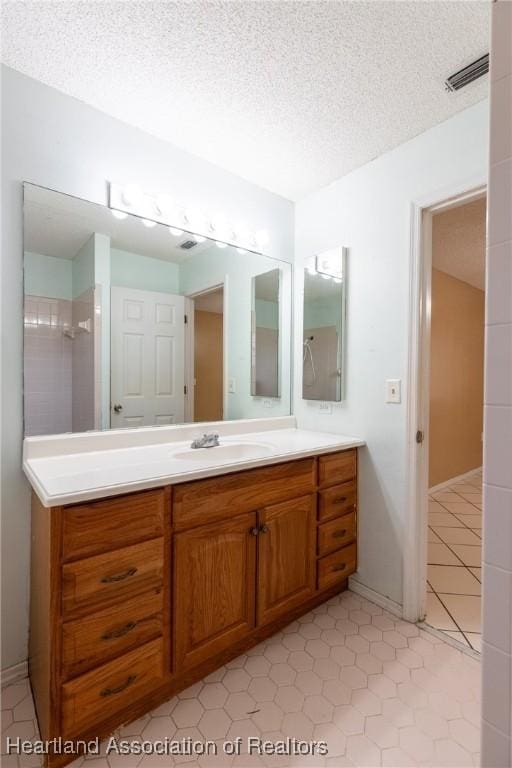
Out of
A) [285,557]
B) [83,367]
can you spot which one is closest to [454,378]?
[285,557]

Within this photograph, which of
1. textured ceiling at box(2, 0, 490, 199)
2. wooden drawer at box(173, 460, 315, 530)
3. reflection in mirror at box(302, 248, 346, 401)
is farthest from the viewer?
→ reflection in mirror at box(302, 248, 346, 401)

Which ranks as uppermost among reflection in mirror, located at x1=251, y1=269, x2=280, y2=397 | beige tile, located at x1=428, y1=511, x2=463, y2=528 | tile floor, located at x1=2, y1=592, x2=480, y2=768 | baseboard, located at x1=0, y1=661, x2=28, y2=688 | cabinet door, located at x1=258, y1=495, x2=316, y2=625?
reflection in mirror, located at x1=251, y1=269, x2=280, y2=397

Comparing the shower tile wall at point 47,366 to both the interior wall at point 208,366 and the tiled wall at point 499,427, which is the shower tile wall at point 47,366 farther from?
Result: the tiled wall at point 499,427

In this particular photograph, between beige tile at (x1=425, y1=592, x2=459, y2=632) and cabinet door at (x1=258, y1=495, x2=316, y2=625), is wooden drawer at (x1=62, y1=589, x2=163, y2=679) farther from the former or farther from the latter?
beige tile at (x1=425, y1=592, x2=459, y2=632)

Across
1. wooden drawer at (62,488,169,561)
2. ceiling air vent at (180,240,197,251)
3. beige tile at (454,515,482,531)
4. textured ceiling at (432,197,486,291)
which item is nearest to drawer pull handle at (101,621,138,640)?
wooden drawer at (62,488,169,561)

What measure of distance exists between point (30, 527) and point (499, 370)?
165 centimetres

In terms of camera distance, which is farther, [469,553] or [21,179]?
[469,553]

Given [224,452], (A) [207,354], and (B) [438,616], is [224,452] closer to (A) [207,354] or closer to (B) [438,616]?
(A) [207,354]

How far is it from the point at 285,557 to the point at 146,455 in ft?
2.51

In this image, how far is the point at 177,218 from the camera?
1838mm

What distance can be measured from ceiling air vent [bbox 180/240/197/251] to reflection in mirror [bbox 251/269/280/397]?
1.48 ft

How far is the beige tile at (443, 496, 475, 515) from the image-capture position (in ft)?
10.5

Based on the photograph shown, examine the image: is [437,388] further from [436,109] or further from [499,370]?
[499,370]

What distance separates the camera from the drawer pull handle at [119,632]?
1105 mm
